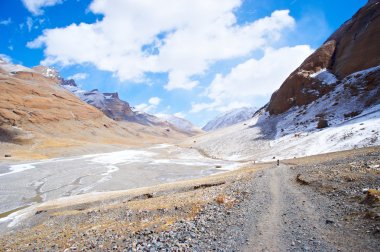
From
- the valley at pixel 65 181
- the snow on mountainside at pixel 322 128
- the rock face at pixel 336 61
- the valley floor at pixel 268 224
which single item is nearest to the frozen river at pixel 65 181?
the valley at pixel 65 181

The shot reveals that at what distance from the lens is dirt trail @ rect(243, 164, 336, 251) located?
9836 mm

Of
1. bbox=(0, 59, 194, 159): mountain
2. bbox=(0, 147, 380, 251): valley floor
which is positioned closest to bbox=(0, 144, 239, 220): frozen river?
bbox=(0, 147, 380, 251): valley floor

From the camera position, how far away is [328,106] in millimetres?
85188

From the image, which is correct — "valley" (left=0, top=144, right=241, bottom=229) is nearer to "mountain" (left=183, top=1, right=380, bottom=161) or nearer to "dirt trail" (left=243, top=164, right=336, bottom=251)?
"mountain" (left=183, top=1, right=380, bottom=161)

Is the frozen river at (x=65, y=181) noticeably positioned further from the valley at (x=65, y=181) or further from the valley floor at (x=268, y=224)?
the valley floor at (x=268, y=224)

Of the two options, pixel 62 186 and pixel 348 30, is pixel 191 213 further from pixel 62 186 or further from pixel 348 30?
pixel 348 30

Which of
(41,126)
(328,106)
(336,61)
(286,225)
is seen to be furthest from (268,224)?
(41,126)

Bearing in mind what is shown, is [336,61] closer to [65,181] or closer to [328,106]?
[328,106]

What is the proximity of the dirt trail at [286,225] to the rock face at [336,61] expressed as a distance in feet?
287

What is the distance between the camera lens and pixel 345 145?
51.8m

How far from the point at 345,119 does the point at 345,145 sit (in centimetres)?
2201

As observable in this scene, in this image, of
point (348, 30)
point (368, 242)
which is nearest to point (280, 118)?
point (348, 30)

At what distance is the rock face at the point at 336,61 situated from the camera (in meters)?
92.2

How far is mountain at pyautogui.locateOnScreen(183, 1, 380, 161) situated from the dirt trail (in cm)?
3826
